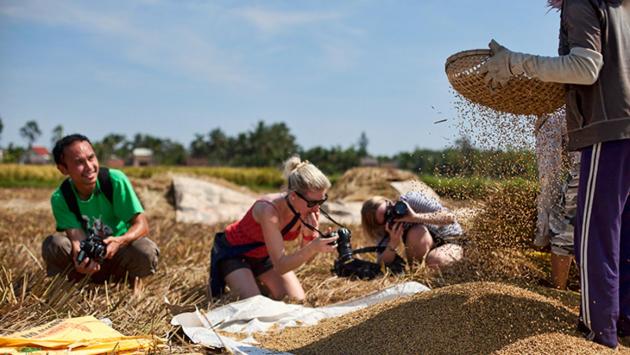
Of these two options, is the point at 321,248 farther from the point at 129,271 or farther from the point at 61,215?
the point at 61,215

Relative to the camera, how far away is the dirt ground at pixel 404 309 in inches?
101

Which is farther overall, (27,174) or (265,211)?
(27,174)

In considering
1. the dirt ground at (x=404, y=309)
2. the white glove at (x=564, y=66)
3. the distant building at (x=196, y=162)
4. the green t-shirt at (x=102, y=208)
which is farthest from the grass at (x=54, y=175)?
the distant building at (x=196, y=162)

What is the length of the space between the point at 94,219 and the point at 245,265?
100 cm

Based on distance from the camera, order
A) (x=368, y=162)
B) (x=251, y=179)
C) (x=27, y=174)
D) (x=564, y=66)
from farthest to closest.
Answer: (x=368, y=162) < (x=251, y=179) < (x=27, y=174) < (x=564, y=66)

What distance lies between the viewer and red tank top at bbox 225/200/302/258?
13.0 feet

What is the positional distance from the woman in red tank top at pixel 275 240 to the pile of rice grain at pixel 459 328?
2.23ft

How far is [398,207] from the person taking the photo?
164 inches

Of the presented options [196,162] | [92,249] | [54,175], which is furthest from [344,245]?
[196,162]

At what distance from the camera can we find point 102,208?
4.06 metres

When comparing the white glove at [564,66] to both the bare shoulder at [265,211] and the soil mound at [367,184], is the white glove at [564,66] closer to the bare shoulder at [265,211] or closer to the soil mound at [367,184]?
the bare shoulder at [265,211]

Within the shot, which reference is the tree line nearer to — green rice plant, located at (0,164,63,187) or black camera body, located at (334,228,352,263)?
green rice plant, located at (0,164,63,187)

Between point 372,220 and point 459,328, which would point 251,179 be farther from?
point 459,328

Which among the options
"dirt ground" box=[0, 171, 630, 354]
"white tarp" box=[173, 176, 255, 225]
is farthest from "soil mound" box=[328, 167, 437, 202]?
"dirt ground" box=[0, 171, 630, 354]
